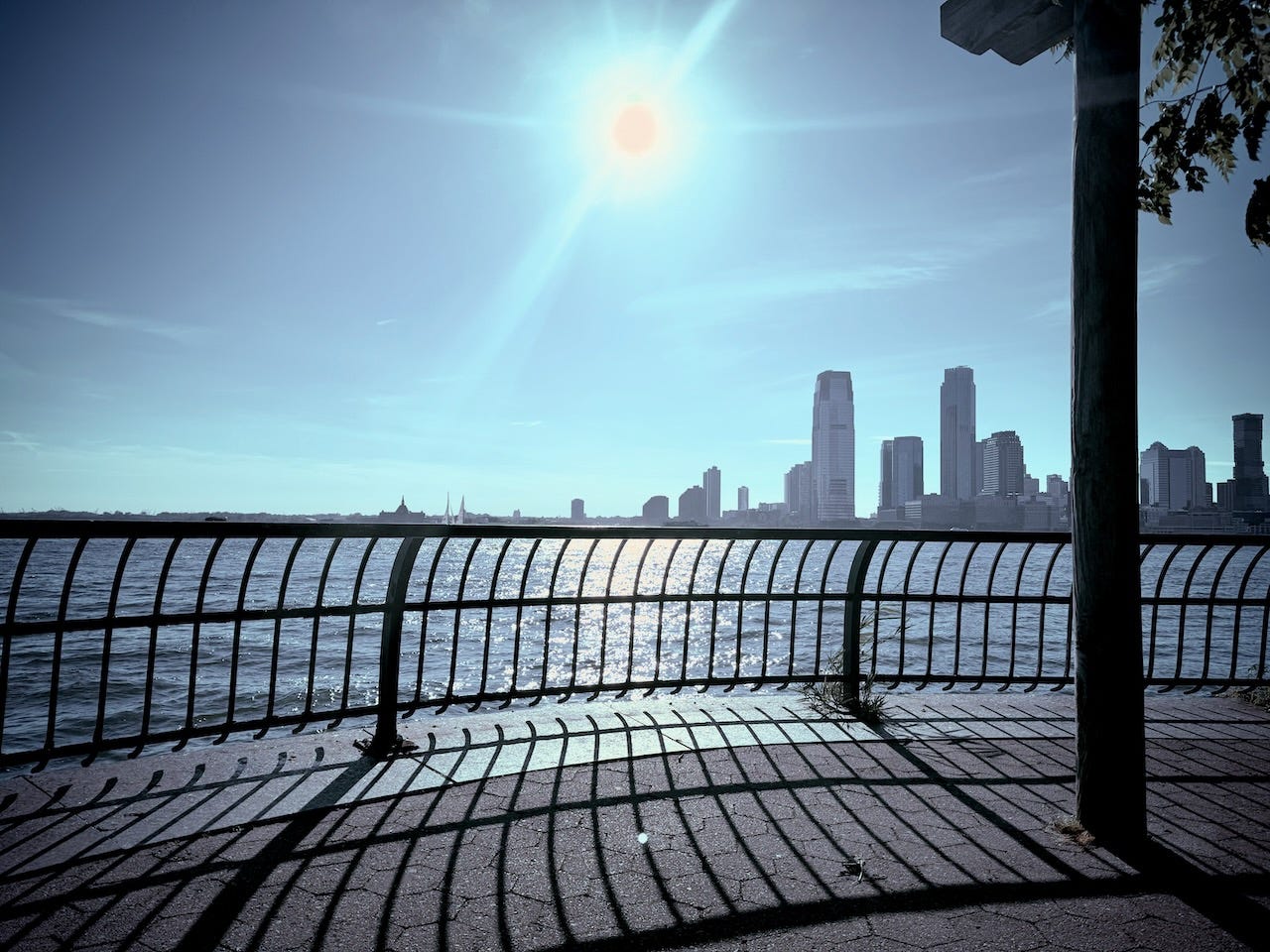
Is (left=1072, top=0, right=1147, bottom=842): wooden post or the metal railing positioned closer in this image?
(left=1072, top=0, right=1147, bottom=842): wooden post

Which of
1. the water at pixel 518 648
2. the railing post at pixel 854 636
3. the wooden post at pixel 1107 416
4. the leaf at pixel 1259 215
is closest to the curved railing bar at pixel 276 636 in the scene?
the water at pixel 518 648

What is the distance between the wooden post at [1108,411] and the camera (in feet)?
11.8

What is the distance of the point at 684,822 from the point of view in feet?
11.9

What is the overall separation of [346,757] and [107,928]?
188 cm

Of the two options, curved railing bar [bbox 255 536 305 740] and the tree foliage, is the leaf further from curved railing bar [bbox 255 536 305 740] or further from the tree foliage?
curved railing bar [bbox 255 536 305 740]

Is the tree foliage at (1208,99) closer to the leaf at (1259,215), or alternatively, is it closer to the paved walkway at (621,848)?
the leaf at (1259,215)

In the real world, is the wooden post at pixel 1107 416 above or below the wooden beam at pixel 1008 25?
below

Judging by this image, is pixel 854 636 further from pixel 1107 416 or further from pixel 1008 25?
pixel 1008 25

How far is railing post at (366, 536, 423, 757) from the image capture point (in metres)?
4.60

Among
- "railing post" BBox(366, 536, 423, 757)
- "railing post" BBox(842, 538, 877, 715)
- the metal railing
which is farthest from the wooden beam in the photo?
"railing post" BBox(366, 536, 423, 757)

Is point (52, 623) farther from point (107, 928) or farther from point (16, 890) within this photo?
point (107, 928)

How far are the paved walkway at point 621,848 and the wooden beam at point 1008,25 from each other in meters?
4.28

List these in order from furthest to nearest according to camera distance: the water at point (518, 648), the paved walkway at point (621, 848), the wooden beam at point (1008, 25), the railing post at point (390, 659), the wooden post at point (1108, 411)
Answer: the water at point (518, 648) < the railing post at point (390, 659) < the wooden beam at point (1008, 25) < the wooden post at point (1108, 411) < the paved walkway at point (621, 848)

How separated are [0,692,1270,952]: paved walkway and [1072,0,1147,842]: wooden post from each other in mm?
390
